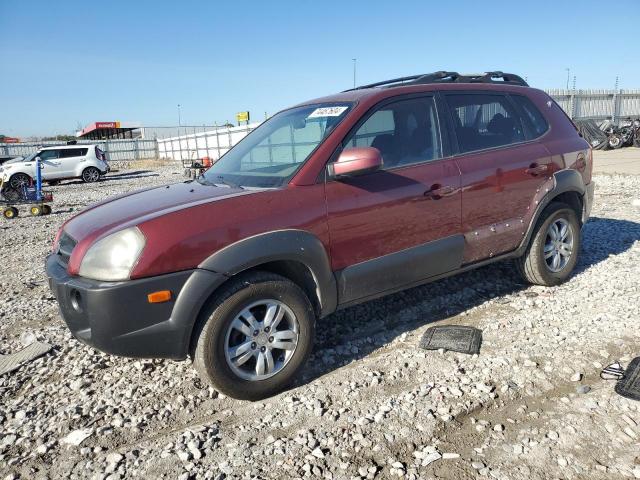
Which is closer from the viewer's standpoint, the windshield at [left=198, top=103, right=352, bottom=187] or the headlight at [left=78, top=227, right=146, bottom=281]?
the headlight at [left=78, top=227, right=146, bottom=281]

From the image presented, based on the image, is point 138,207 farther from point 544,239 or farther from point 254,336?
point 544,239

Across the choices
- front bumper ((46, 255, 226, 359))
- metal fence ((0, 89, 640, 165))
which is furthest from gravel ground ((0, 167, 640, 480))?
metal fence ((0, 89, 640, 165))

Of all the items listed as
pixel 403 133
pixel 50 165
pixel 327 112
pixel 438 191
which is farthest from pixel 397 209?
pixel 50 165

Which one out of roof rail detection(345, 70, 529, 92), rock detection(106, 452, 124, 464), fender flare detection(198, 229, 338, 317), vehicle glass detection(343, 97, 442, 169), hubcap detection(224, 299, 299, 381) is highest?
roof rail detection(345, 70, 529, 92)

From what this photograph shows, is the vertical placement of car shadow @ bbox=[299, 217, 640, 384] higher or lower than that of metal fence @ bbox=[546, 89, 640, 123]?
lower

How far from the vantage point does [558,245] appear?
185 inches

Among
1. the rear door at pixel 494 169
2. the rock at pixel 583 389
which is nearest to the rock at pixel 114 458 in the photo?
the rock at pixel 583 389

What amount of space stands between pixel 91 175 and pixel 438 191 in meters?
22.0

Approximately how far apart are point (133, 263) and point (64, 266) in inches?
28.7

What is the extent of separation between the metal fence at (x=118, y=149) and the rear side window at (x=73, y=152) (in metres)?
14.6

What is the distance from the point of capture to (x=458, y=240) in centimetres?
385

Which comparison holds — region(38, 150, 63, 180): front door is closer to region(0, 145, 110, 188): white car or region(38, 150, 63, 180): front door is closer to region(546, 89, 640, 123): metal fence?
region(0, 145, 110, 188): white car

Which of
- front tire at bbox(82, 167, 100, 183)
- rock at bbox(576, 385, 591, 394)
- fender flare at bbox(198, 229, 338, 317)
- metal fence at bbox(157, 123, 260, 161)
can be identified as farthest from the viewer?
metal fence at bbox(157, 123, 260, 161)

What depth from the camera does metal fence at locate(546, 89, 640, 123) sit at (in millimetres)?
25344
